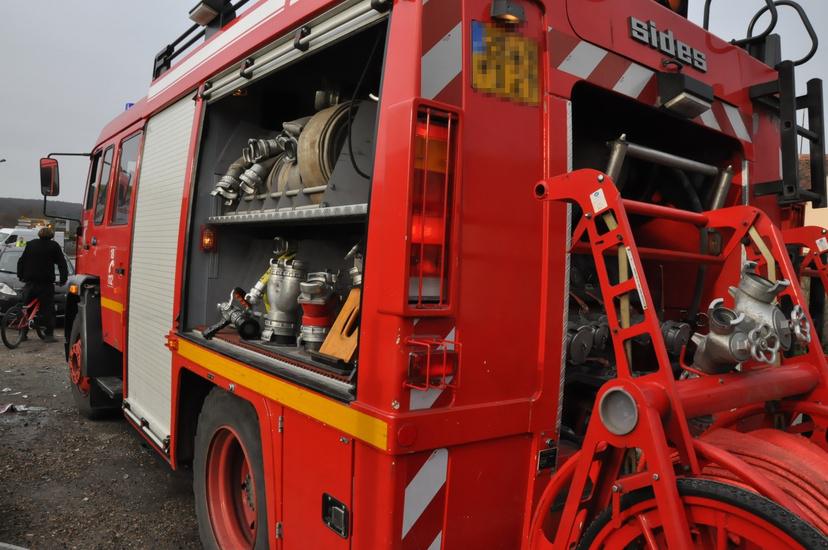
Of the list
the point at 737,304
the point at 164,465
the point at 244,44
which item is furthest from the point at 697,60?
the point at 164,465

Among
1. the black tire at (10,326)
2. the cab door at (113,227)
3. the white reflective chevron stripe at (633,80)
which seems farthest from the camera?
the black tire at (10,326)

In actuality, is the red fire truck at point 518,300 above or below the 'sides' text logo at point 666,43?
below

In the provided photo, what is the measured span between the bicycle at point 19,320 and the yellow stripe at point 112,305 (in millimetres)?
6034

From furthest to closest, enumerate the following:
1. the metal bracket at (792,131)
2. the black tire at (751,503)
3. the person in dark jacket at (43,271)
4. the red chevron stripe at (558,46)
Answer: the person in dark jacket at (43,271) < the metal bracket at (792,131) < the red chevron stripe at (558,46) < the black tire at (751,503)

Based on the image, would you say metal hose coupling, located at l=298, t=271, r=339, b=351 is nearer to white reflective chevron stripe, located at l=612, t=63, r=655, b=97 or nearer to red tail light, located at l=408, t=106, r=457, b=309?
red tail light, located at l=408, t=106, r=457, b=309

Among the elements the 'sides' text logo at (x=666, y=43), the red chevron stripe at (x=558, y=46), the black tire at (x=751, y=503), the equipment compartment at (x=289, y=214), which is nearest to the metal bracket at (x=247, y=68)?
the equipment compartment at (x=289, y=214)

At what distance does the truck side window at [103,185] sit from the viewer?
4930mm

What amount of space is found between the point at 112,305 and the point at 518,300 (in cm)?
375

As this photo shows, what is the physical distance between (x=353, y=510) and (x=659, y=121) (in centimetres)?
217

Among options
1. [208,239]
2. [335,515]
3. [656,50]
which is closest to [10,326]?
[208,239]

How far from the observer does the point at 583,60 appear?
6.66 ft

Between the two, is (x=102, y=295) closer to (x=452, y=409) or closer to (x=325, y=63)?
(x=325, y=63)

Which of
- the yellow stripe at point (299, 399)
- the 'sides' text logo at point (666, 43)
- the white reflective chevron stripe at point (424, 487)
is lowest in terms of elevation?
the white reflective chevron stripe at point (424, 487)

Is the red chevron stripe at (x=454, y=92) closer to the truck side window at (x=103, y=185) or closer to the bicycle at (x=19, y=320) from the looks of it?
the truck side window at (x=103, y=185)
